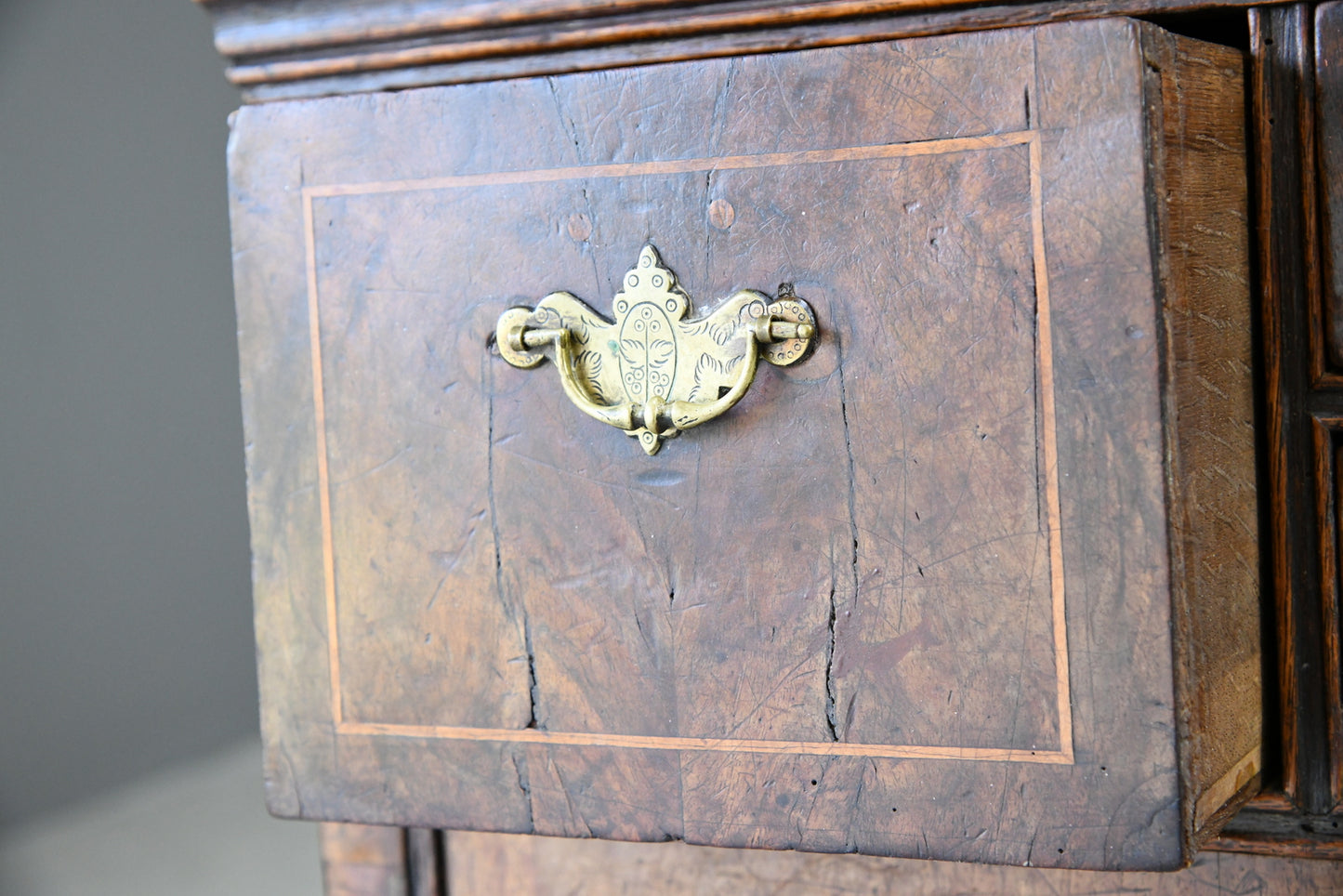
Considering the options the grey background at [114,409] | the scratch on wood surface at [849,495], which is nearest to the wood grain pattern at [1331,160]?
the scratch on wood surface at [849,495]

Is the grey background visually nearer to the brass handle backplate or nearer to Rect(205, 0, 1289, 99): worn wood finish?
Rect(205, 0, 1289, 99): worn wood finish

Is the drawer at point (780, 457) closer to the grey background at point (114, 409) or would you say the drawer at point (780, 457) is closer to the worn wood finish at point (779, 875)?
the worn wood finish at point (779, 875)

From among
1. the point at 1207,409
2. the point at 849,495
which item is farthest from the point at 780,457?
the point at 1207,409

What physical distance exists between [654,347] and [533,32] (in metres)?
0.17

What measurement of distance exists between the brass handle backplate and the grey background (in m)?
1.04

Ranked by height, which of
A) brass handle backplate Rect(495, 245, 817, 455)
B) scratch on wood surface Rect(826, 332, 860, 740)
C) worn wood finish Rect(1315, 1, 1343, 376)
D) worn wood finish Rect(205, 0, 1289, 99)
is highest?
worn wood finish Rect(205, 0, 1289, 99)

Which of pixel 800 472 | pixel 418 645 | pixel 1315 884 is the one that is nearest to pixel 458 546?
pixel 418 645

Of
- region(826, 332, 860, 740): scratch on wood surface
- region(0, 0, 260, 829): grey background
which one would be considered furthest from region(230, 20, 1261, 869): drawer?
region(0, 0, 260, 829): grey background

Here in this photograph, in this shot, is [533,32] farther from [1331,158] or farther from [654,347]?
[1331,158]

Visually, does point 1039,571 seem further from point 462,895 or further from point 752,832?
point 462,895

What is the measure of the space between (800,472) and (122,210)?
51.0 inches

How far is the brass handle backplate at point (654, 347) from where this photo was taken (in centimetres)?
49

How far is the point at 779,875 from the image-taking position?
2.10 feet

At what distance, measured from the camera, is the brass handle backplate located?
491 mm
